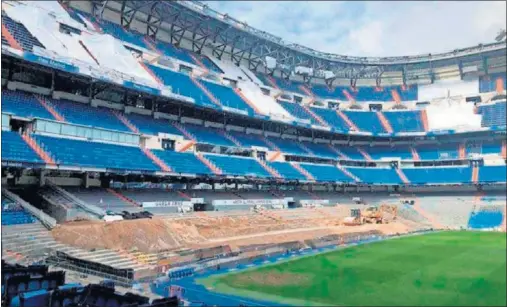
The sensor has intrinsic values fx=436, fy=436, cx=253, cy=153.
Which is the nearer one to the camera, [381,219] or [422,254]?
[422,254]

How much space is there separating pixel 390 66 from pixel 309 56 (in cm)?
1367

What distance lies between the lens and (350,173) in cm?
5516

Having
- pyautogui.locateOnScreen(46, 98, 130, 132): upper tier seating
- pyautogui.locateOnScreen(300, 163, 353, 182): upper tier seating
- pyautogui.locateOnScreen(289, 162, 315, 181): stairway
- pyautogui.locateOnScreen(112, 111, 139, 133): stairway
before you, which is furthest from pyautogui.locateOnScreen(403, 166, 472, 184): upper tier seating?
pyautogui.locateOnScreen(46, 98, 130, 132): upper tier seating

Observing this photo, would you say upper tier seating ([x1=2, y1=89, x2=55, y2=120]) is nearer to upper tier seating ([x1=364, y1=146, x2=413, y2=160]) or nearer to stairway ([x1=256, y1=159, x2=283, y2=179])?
stairway ([x1=256, y1=159, x2=283, y2=179])

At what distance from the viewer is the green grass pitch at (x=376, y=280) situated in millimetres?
12876

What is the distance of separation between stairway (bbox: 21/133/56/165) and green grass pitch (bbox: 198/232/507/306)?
12918mm

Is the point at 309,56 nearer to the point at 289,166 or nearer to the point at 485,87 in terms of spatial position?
the point at 289,166

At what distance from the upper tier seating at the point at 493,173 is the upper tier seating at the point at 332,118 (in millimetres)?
16994

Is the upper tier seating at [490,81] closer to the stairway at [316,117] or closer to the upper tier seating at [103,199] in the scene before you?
the stairway at [316,117]

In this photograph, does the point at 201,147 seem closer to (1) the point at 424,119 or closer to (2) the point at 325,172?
(2) the point at 325,172

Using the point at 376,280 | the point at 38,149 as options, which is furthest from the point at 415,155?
the point at 38,149

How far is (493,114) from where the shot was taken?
56.8 m

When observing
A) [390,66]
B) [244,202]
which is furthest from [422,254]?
[390,66]

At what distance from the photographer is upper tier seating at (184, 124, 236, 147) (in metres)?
41.9
